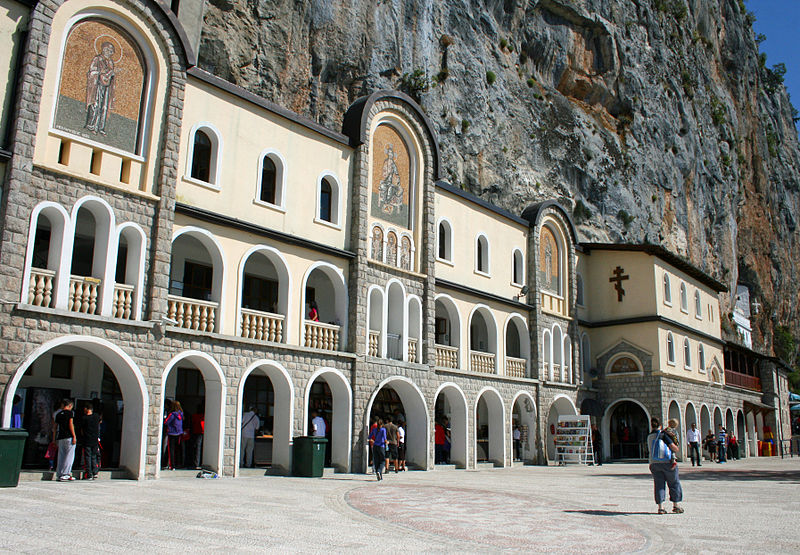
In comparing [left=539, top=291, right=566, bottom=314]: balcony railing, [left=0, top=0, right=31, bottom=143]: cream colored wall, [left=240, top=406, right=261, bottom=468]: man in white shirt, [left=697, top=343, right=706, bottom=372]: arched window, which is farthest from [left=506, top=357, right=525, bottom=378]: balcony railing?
[left=0, top=0, right=31, bottom=143]: cream colored wall

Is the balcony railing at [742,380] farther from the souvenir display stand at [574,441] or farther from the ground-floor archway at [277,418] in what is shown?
the ground-floor archway at [277,418]

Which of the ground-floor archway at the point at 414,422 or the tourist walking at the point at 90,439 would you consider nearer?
the tourist walking at the point at 90,439

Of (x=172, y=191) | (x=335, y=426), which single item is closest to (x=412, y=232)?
(x=335, y=426)

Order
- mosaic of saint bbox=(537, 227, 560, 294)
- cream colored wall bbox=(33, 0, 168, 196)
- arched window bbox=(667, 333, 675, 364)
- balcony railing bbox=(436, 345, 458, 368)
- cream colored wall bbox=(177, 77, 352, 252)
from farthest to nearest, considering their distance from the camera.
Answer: arched window bbox=(667, 333, 675, 364), mosaic of saint bbox=(537, 227, 560, 294), balcony railing bbox=(436, 345, 458, 368), cream colored wall bbox=(177, 77, 352, 252), cream colored wall bbox=(33, 0, 168, 196)

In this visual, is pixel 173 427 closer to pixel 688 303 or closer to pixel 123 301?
pixel 123 301

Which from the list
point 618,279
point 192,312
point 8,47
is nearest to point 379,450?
point 192,312

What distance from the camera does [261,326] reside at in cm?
1983

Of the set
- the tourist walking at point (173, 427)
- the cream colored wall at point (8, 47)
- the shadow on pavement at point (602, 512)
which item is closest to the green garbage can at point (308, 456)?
the tourist walking at point (173, 427)

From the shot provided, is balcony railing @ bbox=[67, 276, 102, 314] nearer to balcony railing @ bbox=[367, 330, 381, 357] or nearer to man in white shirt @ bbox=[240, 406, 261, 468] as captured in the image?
man in white shirt @ bbox=[240, 406, 261, 468]

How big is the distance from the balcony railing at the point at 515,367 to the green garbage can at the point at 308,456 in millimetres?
12033

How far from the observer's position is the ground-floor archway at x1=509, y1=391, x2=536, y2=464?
30.3m

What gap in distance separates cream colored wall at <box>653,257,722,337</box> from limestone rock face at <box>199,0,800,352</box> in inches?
277

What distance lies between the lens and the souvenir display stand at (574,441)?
99.1 ft

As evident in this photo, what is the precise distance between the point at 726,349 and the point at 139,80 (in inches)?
1490
